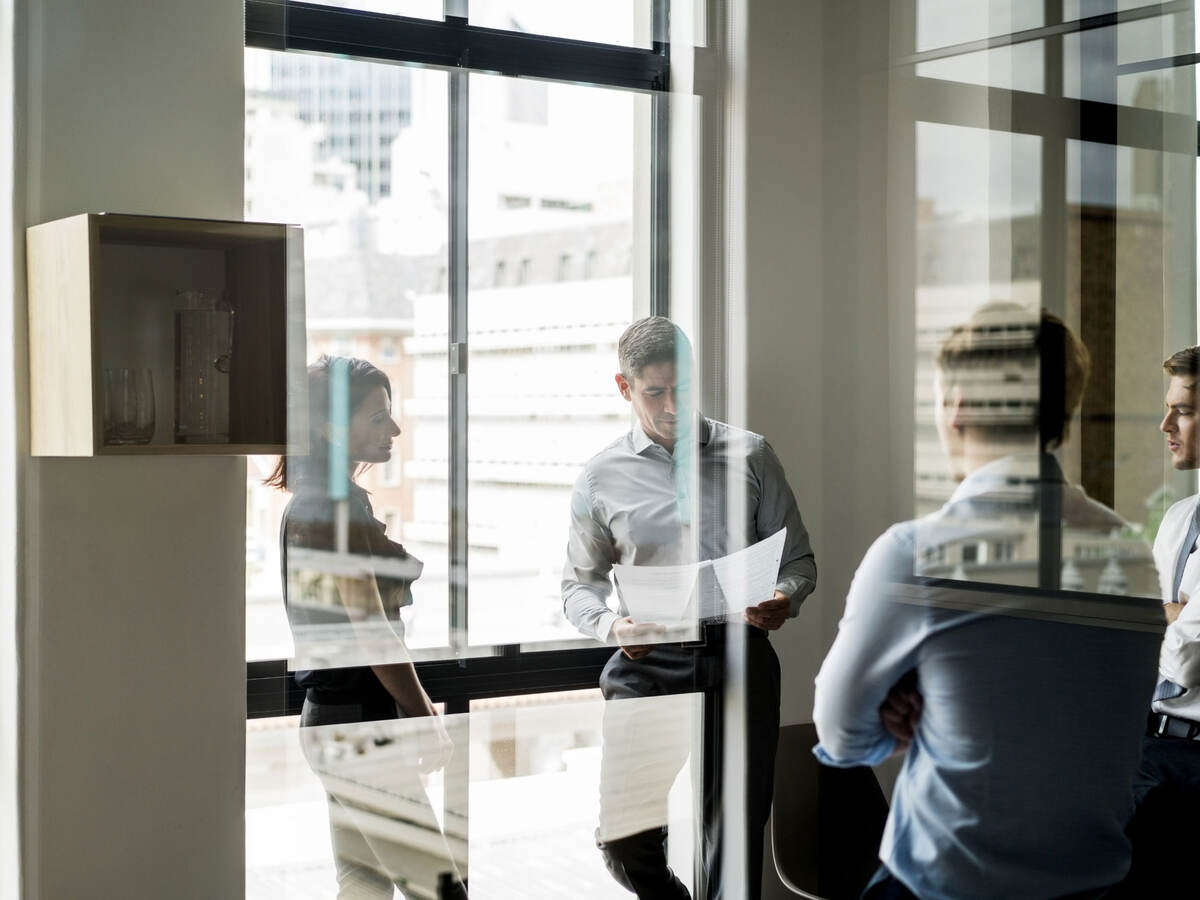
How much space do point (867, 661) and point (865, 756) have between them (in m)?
0.14

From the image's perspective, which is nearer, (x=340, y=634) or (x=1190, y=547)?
(x=1190, y=547)

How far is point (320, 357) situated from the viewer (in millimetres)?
1775

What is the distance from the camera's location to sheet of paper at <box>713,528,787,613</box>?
1894 mm

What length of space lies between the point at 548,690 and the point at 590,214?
0.78m

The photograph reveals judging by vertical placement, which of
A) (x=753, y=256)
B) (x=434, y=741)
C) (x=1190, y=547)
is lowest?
(x=434, y=741)

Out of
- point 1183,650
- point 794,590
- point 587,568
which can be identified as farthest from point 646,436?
point 1183,650

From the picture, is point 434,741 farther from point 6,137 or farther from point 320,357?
point 6,137

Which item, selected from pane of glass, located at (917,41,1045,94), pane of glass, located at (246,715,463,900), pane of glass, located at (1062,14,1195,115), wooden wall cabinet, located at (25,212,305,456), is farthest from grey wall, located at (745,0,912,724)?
wooden wall cabinet, located at (25,212,305,456)

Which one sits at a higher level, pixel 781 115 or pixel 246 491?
pixel 781 115

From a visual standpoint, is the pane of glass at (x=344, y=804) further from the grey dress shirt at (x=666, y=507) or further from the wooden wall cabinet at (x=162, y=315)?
the wooden wall cabinet at (x=162, y=315)

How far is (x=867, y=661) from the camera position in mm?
1743

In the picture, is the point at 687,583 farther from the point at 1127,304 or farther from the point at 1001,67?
the point at 1001,67

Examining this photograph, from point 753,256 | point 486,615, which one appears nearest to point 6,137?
point 486,615

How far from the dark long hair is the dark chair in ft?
2.73
